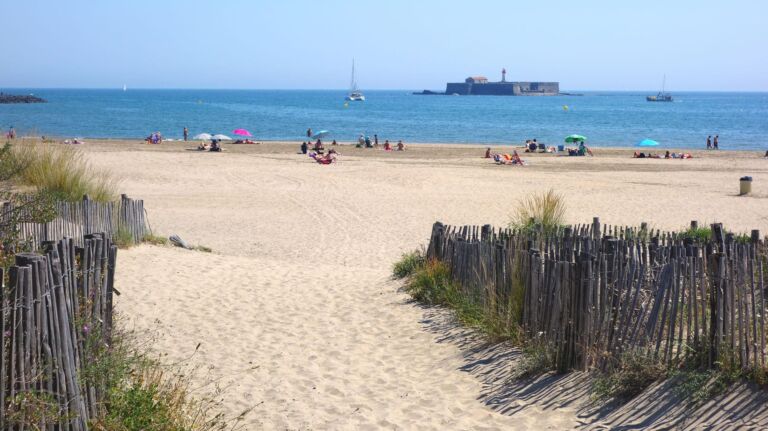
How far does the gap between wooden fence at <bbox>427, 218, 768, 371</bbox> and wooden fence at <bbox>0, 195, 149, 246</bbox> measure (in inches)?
214

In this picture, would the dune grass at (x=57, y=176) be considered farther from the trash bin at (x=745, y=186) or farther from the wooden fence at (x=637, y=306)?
the trash bin at (x=745, y=186)

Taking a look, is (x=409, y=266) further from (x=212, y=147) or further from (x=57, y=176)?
(x=212, y=147)

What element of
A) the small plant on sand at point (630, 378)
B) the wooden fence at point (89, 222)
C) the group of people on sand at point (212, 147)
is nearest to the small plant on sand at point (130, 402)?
the small plant on sand at point (630, 378)

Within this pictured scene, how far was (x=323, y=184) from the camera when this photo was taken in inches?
1022

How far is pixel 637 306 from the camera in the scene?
21.3ft

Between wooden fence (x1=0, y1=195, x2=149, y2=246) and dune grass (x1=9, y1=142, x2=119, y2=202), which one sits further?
dune grass (x1=9, y1=142, x2=119, y2=202)

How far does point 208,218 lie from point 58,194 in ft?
18.3

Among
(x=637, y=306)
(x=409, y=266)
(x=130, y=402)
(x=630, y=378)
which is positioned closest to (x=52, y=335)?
(x=130, y=402)

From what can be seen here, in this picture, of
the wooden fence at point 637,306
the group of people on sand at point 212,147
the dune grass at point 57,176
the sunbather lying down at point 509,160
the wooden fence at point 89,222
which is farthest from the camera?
the group of people on sand at point 212,147

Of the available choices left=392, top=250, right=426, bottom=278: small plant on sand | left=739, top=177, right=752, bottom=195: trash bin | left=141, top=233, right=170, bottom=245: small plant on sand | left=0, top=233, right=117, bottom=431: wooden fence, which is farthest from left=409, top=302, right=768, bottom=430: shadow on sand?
left=739, top=177, right=752, bottom=195: trash bin

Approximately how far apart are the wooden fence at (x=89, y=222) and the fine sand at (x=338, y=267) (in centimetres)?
48

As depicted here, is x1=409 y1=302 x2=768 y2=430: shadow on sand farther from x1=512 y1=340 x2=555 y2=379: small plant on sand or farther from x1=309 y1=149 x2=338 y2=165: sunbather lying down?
x1=309 y1=149 x2=338 y2=165: sunbather lying down

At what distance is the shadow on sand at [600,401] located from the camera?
18.1 feet

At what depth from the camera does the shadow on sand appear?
18.1ft
